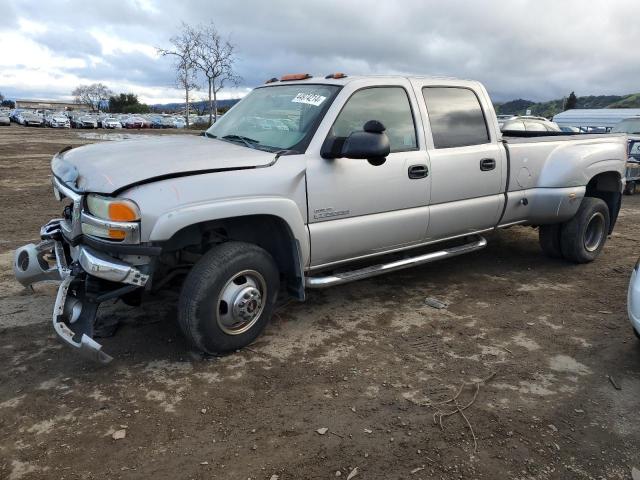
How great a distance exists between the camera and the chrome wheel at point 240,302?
3.43 metres

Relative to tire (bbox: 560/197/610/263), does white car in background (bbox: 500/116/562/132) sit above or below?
above

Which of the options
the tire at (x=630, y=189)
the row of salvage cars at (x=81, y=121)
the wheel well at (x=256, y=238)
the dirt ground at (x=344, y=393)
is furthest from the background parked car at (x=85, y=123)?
the wheel well at (x=256, y=238)

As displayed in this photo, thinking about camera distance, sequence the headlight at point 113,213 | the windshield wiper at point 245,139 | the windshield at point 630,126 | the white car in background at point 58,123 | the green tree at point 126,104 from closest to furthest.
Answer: the headlight at point 113,213 → the windshield wiper at point 245,139 → the windshield at point 630,126 → the white car in background at point 58,123 → the green tree at point 126,104

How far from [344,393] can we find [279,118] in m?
2.19

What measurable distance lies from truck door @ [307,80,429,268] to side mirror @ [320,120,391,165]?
4.1 inches

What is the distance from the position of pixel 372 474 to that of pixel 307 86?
3.03m

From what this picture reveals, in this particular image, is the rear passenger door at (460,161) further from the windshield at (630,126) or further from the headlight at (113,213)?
the windshield at (630,126)

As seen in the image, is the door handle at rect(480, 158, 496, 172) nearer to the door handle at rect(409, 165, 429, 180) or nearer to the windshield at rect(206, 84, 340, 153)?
the door handle at rect(409, 165, 429, 180)

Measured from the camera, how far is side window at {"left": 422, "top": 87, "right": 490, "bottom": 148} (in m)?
4.49

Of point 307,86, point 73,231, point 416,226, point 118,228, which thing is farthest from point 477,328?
point 73,231

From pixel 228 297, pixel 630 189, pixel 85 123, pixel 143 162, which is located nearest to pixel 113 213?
pixel 143 162

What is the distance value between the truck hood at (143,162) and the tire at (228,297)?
0.57m

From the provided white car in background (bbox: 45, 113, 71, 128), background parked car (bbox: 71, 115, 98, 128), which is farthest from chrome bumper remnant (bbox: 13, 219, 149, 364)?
background parked car (bbox: 71, 115, 98, 128)

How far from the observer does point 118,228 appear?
3.01 metres
